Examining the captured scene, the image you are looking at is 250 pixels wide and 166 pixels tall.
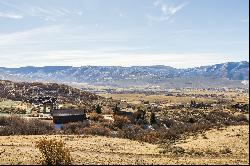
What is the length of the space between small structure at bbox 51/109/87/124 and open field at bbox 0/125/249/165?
69.5 feet

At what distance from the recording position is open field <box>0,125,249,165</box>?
30.0m

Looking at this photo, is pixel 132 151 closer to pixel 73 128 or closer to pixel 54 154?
pixel 54 154

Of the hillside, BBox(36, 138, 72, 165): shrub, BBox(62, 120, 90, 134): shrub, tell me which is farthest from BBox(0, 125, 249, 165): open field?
the hillside

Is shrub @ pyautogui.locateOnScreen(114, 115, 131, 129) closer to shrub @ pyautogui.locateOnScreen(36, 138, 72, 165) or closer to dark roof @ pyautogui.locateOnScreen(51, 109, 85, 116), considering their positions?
dark roof @ pyautogui.locateOnScreen(51, 109, 85, 116)

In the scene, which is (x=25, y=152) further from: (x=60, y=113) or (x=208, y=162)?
(x=60, y=113)

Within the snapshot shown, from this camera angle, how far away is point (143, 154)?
33.7 m

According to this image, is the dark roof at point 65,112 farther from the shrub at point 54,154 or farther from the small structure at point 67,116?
the shrub at point 54,154

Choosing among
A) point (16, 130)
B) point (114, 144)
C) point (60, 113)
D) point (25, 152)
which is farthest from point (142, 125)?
point (25, 152)

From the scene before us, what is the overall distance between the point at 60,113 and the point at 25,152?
37.1 m

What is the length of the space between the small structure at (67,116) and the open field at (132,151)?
2118 centimetres

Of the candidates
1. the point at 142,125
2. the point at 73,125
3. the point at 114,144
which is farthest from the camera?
the point at 142,125

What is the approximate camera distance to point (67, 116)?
67.3 metres

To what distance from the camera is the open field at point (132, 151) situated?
2997 centimetres

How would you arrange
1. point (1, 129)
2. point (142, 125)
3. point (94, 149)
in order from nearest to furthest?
point (94, 149), point (1, 129), point (142, 125)
